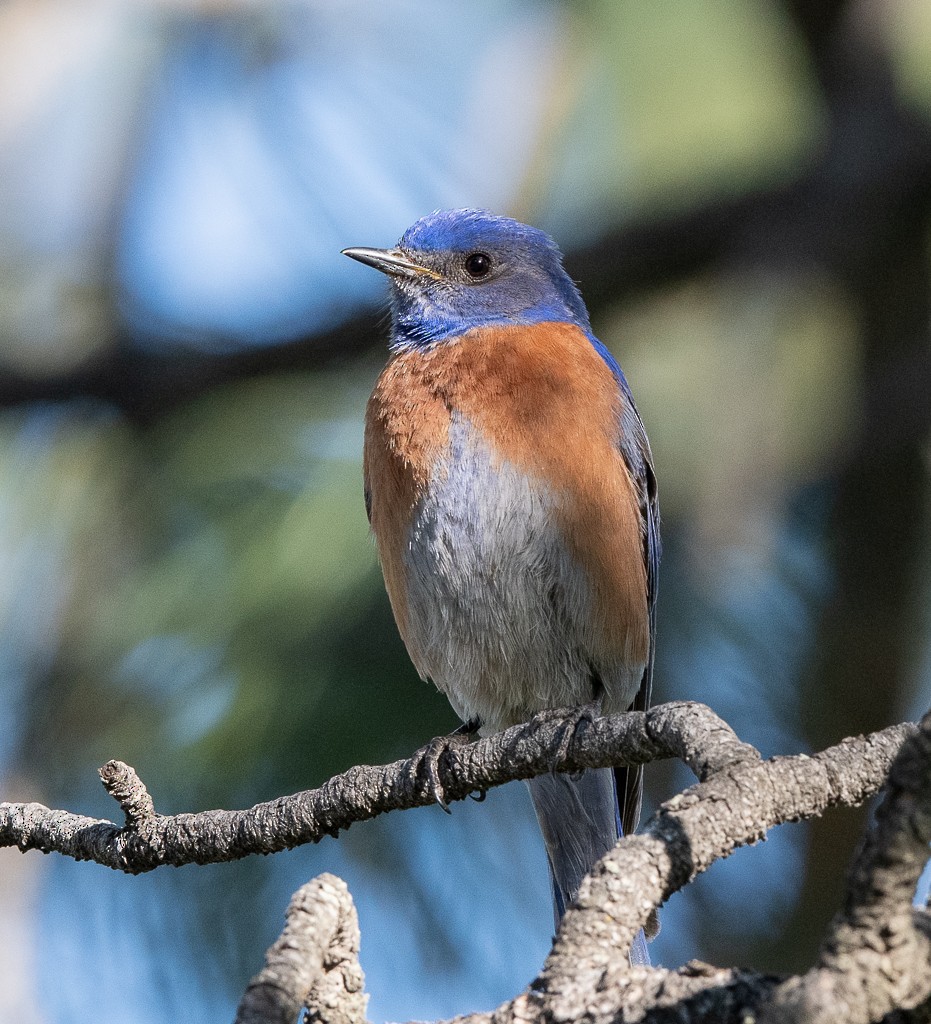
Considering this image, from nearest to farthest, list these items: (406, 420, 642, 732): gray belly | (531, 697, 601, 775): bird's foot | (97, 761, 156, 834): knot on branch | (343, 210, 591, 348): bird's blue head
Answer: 1. (97, 761, 156, 834): knot on branch
2. (531, 697, 601, 775): bird's foot
3. (406, 420, 642, 732): gray belly
4. (343, 210, 591, 348): bird's blue head

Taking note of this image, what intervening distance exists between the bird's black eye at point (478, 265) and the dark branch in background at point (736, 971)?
138 inches

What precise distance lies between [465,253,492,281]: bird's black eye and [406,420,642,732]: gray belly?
116 cm

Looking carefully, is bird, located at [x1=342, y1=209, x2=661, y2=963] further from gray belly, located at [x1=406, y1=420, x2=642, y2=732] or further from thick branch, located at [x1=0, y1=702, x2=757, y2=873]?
thick branch, located at [x1=0, y1=702, x2=757, y2=873]

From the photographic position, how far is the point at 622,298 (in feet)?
20.0

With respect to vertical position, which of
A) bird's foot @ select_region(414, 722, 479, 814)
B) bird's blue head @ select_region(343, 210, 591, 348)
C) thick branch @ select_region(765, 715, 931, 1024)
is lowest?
thick branch @ select_region(765, 715, 931, 1024)

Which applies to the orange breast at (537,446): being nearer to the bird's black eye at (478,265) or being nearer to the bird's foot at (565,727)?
the bird's black eye at (478,265)

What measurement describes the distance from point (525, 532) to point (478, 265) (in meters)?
1.52

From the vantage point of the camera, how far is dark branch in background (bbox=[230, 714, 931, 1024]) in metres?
1.53

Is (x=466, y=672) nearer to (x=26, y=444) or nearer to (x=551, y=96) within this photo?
(x=26, y=444)

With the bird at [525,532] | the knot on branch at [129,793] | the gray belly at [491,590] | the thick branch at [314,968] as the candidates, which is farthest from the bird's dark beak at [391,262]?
the thick branch at [314,968]

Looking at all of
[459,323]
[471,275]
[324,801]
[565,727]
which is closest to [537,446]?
[459,323]

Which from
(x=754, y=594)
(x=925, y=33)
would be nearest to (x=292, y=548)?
(x=754, y=594)

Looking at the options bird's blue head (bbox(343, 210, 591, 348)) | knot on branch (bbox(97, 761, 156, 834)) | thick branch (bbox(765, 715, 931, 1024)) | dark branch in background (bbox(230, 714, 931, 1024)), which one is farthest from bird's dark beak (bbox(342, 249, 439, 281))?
thick branch (bbox(765, 715, 931, 1024))

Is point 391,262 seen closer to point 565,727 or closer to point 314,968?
point 565,727
